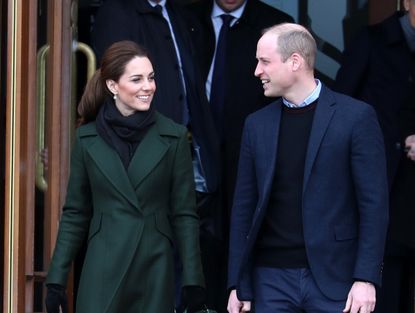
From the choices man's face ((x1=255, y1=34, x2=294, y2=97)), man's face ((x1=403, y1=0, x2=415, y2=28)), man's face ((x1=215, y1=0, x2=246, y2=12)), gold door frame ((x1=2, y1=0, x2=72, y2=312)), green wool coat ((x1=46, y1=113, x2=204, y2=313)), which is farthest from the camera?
man's face ((x1=215, y1=0, x2=246, y2=12))

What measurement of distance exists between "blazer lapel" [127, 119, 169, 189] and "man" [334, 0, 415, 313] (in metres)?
1.40

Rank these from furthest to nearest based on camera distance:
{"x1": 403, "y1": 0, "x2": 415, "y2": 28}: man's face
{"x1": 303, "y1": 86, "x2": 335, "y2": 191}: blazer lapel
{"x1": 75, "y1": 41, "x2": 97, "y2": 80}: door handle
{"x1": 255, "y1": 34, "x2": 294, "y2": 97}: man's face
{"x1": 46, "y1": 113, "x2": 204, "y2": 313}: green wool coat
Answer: {"x1": 75, "y1": 41, "x2": 97, "y2": 80}: door handle
{"x1": 403, "y1": 0, "x2": 415, "y2": 28}: man's face
{"x1": 46, "y1": 113, "x2": 204, "y2": 313}: green wool coat
{"x1": 255, "y1": 34, "x2": 294, "y2": 97}: man's face
{"x1": 303, "y1": 86, "x2": 335, "y2": 191}: blazer lapel

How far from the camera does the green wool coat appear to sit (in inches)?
222

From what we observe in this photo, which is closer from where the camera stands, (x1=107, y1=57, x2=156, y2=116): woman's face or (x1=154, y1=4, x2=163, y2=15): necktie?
(x1=107, y1=57, x2=156, y2=116): woman's face

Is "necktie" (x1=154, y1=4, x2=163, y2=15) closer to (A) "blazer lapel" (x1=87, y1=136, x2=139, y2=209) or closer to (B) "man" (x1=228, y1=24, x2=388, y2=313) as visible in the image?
(A) "blazer lapel" (x1=87, y1=136, x2=139, y2=209)

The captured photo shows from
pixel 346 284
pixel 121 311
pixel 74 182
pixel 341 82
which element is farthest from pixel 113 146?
pixel 341 82

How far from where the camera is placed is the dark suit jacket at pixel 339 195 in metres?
5.30

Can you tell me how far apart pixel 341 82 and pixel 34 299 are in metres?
1.77

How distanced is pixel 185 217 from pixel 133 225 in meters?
0.22

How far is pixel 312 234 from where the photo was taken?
5.35m

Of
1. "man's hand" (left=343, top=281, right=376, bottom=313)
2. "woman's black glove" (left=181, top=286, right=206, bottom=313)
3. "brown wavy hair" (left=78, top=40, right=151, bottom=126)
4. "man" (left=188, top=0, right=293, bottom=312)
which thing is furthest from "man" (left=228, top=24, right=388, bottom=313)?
"man" (left=188, top=0, right=293, bottom=312)

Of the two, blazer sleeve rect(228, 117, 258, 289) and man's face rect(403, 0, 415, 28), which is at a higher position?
man's face rect(403, 0, 415, 28)

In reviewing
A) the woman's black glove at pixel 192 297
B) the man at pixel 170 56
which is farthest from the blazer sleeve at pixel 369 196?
the man at pixel 170 56

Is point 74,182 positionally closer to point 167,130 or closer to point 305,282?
point 167,130
